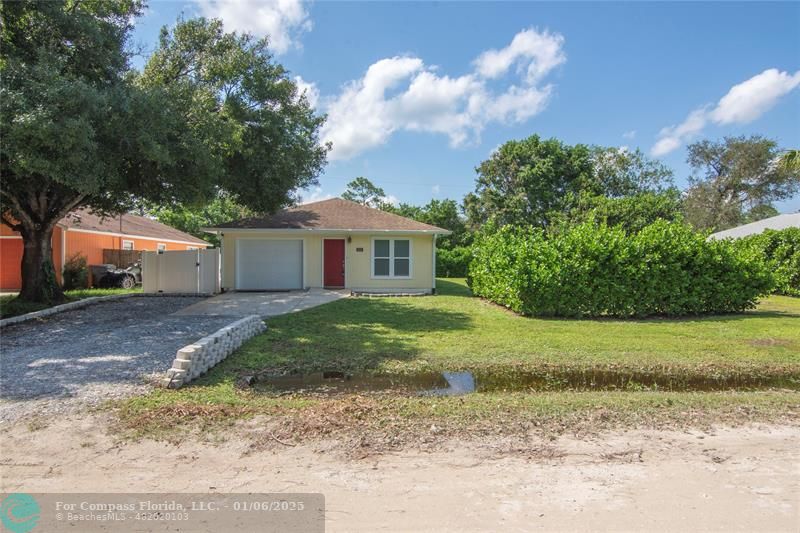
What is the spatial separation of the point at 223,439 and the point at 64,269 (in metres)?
17.2

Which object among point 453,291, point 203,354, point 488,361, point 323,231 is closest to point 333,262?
point 323,231

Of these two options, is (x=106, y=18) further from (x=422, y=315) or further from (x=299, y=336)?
(x=422, y=315)

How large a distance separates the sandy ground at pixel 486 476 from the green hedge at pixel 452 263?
2545cm

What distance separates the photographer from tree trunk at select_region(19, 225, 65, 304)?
11.5 meters

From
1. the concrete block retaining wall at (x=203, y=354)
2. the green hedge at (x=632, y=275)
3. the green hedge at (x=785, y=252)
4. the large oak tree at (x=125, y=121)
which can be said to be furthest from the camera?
the green hedge at (x=785, y=252)

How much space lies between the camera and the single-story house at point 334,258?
1664 cm

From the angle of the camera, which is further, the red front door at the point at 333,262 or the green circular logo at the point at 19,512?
the red front door at the point at 333,262

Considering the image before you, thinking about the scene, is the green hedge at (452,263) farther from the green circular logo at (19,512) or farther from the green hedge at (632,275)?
the green circular logo at (19,512)

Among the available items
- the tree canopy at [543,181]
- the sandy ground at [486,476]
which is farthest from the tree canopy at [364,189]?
the sandy ground at [486,476]

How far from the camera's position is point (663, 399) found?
494 centimetres

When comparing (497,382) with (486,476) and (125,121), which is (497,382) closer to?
(486,476)

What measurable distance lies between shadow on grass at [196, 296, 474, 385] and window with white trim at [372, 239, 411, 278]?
168 inches

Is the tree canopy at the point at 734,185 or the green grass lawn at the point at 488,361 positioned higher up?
the tree canopy at the point at 734,185

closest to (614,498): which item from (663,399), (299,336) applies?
(663,399)
